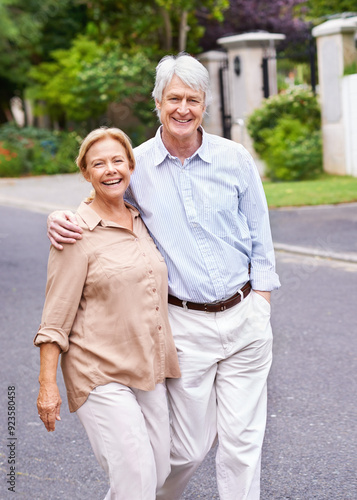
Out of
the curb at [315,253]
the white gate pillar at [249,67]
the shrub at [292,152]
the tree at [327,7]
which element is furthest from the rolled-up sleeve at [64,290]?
the tree at [327,7]

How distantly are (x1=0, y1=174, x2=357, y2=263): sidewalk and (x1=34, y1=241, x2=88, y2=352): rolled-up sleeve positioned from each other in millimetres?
3627

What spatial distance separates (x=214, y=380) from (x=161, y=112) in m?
1.08

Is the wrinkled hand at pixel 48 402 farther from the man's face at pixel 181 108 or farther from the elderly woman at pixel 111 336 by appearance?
the man's face at pixel 181 108

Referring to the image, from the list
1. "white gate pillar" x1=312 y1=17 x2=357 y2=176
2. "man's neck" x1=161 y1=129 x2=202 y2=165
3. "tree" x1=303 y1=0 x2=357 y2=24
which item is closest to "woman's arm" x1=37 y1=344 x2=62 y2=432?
"man's neck" x1=161 y1=129 x2=202 y2=165

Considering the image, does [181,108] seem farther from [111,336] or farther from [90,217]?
[111,336]

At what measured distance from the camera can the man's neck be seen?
303cm

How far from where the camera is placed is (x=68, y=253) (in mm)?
2713

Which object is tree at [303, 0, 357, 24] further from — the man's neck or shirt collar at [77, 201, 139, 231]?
shirt collar at [77, 201, 139, 231]

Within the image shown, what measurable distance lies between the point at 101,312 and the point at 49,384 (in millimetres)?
309

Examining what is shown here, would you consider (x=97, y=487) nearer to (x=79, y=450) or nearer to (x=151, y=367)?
(x=79, y=450)

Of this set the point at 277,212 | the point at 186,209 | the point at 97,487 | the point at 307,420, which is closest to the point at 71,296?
the point at 186,209

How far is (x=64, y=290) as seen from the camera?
8.86 ft

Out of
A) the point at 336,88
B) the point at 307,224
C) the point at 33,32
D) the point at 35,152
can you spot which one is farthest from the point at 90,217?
the point at 33,32

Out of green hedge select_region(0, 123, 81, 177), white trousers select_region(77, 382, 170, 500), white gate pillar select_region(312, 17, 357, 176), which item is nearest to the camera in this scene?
white trousers select_region(77, 382, 170, 500)
